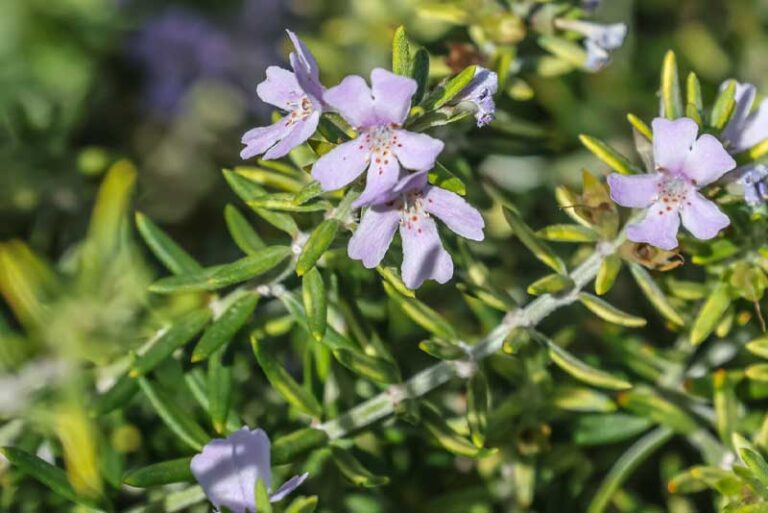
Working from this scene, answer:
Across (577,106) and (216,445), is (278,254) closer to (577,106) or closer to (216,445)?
(216,445)

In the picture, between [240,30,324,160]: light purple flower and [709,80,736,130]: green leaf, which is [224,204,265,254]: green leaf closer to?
[240,30,324,160]: light purple flower

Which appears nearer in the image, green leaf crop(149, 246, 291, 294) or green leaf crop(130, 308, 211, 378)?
green leaf crop(149, 246, 291, 294)

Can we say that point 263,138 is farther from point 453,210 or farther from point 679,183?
point 679,183

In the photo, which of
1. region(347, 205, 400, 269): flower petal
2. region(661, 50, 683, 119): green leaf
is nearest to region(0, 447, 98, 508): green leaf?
region(347, 205, 400, 269): flower petal

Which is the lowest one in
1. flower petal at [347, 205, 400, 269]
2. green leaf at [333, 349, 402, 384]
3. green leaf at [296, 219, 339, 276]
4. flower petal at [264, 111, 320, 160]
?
green leaf at [333, 349, 402, 384]

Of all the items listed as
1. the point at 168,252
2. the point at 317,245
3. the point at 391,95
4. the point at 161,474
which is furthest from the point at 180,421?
the point at 391,95

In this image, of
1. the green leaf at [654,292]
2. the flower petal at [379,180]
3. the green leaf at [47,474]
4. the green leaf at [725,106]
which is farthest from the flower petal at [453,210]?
the green leaf at [47,474]

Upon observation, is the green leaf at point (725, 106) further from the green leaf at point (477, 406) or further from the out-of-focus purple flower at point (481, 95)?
the green leaf at point (477, 406)
